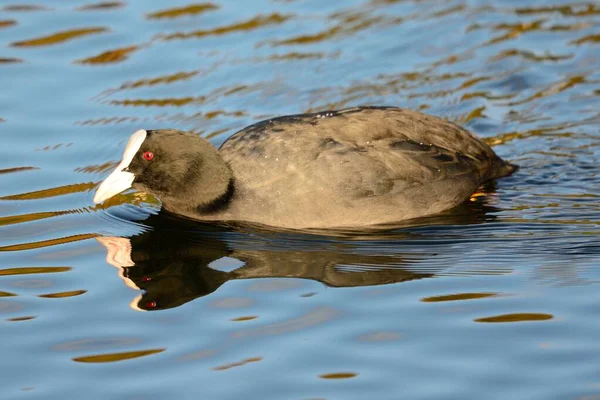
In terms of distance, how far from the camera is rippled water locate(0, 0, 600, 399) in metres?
5.00

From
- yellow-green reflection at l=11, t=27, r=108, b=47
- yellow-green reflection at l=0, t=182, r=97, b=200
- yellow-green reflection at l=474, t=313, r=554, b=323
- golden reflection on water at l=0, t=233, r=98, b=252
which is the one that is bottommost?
yellow-green reflection at l=474, t=313, r=554, b=323

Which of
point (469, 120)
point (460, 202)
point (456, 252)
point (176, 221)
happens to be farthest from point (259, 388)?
point (469, 120)

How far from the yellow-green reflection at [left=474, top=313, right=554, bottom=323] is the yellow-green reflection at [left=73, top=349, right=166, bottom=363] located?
1.60 meters

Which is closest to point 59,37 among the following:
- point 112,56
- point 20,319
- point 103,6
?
point 112,56

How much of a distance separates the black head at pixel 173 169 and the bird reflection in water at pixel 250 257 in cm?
24

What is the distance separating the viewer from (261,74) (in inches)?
384

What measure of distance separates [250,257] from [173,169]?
0.92 m

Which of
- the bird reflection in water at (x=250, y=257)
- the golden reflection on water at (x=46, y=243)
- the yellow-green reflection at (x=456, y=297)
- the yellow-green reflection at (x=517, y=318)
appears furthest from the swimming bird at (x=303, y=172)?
the yellow-green reflection at (x=517, y=318)

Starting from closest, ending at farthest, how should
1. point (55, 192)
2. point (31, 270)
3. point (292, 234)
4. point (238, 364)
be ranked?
point (238, 364) < point (31, 270) < point (292, 234) < point (55, 192)

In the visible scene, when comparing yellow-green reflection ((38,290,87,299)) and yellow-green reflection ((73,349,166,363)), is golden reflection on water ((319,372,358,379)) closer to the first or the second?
yellow-green reflection ((73,349,166,363))

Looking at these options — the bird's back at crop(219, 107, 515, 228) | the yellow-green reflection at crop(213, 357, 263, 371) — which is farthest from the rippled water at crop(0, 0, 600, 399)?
the bird's back at crop(219, 107, 515, 228)

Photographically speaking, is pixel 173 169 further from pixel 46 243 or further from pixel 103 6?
pixel 103 6

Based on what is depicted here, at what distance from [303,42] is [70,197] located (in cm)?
352

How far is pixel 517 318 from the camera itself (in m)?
5.37
